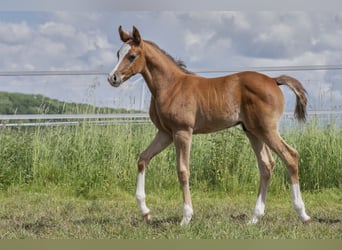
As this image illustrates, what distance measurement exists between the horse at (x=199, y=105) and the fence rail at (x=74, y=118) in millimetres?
2775

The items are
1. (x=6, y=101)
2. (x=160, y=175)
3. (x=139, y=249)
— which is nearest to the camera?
(x=139, y=249)

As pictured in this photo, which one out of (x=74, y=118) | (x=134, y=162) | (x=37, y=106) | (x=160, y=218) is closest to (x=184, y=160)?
(x=160, y=218)

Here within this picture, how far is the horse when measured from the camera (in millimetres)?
5113

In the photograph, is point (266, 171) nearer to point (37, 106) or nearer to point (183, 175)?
point (183, 175)

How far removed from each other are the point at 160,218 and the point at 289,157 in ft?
4.93

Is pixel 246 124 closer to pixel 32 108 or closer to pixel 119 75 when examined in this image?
pixel 119 75

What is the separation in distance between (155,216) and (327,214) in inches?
77.4

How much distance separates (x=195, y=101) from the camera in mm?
5211

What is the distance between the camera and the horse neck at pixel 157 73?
5281 millimetres

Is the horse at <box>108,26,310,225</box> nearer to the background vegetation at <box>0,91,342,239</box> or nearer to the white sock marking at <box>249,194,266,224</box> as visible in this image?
the white sock marking at <box>249,194,266,224</box>

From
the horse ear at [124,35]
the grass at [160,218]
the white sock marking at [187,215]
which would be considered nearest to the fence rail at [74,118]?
the grass at [160,218]

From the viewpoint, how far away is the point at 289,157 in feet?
17.2

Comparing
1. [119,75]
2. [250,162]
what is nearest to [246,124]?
[119,75]

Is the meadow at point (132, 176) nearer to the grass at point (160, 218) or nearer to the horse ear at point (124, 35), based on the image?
the grass at point (160, 218)
